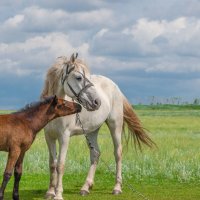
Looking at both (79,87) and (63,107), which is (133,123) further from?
(63,107)

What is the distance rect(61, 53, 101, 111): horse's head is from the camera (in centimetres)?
949

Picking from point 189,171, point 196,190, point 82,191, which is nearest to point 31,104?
point 82,191

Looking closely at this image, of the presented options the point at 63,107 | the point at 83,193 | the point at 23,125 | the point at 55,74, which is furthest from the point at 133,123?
→ the point at 23,125

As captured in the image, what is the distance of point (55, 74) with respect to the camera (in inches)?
380

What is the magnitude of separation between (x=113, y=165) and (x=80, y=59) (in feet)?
20.3

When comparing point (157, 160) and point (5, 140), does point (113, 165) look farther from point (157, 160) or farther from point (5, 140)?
point (5, 140)

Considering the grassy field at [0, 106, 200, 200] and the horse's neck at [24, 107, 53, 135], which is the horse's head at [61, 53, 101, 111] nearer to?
the horse's neck at [24, 107, 53, 135]

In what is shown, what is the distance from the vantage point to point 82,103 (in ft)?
31.2

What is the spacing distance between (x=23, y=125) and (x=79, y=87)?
1.46 metres

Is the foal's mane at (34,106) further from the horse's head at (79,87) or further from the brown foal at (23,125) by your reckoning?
the horse's head at (79,87)

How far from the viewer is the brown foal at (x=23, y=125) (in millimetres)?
8195

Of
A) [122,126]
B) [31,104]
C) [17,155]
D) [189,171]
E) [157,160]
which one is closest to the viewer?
[17,155]

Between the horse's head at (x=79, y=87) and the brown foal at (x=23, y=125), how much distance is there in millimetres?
872

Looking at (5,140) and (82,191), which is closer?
(5,140)
